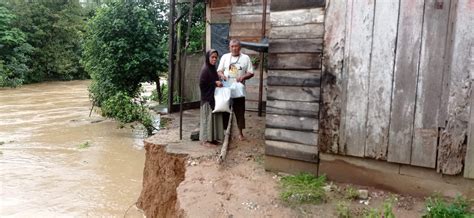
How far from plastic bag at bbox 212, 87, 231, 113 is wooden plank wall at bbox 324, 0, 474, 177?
1616 millimetres

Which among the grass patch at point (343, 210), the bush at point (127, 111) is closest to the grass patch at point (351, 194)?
the grass patch at point (343, 210)

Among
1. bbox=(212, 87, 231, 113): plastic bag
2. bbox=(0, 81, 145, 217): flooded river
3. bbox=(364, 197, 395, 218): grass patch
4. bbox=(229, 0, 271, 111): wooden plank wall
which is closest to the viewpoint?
bbox=(364, 197, 395, 218): grass patch

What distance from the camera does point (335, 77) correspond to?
3955mm

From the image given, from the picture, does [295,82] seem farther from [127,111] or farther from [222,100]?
[127,111]

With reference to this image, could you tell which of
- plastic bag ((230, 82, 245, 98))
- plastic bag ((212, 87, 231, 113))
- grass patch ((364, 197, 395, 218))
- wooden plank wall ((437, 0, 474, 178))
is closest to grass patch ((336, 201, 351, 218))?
grass patch ((364, 197, 395, 218))

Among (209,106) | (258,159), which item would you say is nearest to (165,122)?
(209,106)

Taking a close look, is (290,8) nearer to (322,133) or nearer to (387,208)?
(322,133)

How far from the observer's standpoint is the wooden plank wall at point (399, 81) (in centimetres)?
333

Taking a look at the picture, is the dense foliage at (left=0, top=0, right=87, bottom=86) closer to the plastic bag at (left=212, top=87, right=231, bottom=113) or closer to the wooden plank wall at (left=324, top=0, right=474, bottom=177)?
the plastic bag at (left=212, top=87, right=231, bottom=113)

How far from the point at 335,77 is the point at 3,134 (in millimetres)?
11808

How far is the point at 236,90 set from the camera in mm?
5492

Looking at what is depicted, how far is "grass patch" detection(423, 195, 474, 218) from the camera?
3225 millimetres

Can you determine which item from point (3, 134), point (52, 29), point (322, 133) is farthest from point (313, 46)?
point (52, 29)

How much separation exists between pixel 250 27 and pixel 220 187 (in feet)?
15.8
